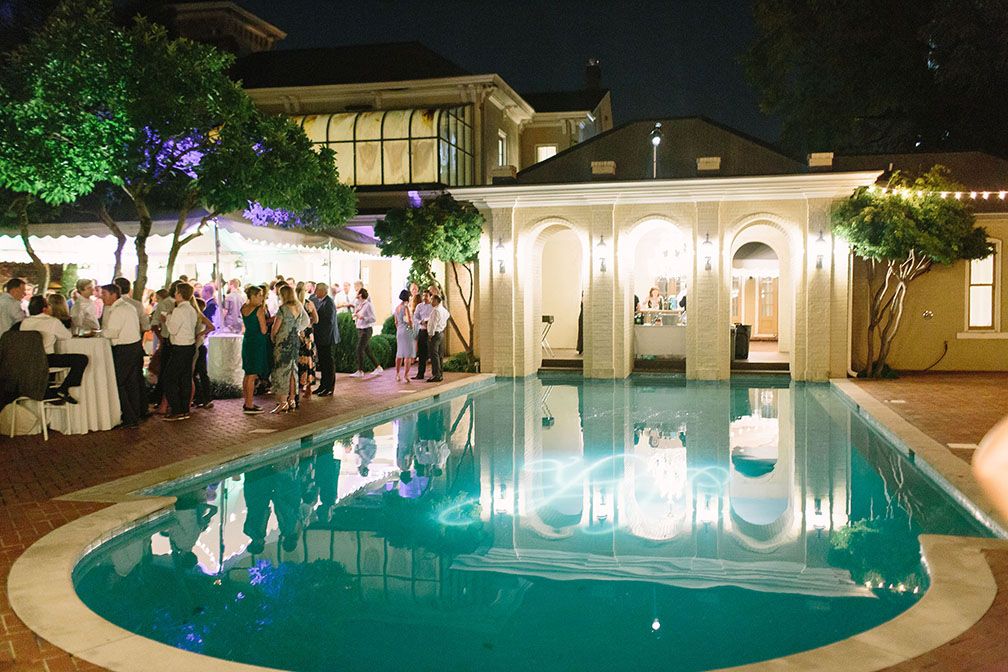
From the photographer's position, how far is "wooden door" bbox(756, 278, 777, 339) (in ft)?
90.5

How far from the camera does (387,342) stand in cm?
2000

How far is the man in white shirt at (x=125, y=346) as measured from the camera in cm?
1063

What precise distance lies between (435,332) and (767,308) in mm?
14659

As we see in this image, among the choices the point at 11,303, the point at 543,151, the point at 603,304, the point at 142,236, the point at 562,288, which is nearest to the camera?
the point at 11,303

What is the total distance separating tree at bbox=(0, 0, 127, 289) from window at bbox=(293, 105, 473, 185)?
39.3 ft

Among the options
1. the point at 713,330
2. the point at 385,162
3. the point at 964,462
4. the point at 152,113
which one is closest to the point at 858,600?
the point at 964,462

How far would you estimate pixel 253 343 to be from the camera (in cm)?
1203

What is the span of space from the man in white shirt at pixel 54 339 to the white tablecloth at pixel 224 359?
3.65 metres

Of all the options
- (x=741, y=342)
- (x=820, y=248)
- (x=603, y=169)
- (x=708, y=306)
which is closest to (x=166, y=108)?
(x=603, y=169)

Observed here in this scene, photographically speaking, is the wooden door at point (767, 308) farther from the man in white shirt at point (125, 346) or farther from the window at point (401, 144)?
the man in white shirt at point (125, 346)

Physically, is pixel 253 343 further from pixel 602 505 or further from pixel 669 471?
pixel 602 505

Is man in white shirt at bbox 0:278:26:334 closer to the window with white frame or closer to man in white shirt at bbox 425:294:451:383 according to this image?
man in white shirt at bbox 425:294:451:383

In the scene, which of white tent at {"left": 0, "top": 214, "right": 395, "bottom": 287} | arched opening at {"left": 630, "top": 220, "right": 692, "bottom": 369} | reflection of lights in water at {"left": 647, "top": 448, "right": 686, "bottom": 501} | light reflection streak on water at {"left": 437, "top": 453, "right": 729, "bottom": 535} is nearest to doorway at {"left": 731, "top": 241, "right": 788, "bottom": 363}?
arched opening at {"left": 630, "top": 220, "right": 692, "bottom": 369}

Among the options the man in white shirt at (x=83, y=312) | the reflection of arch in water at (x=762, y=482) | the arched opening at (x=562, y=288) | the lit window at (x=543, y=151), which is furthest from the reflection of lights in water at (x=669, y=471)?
the lit window at (x=543, y=151)
